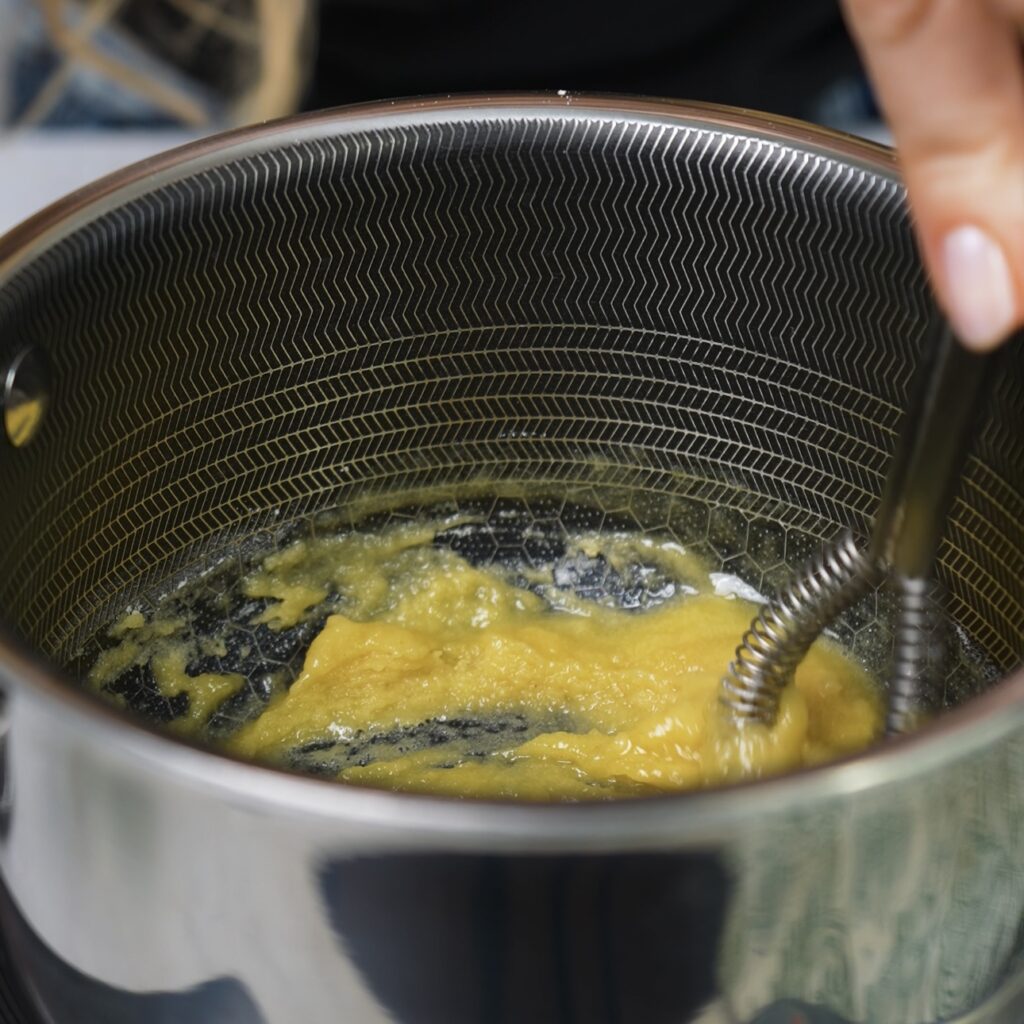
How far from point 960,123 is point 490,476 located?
43cm

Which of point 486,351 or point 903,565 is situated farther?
point 486,351

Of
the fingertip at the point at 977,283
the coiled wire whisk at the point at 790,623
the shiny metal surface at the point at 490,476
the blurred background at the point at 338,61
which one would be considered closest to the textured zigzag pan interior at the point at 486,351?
the shiny metal surface at the point at 490,476

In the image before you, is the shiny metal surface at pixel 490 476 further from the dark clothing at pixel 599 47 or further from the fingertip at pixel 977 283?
the dark clothing at pixel 599 47

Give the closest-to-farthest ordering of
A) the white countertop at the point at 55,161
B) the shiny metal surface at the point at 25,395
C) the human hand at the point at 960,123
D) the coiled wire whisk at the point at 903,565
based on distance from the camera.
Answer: the human hand at the point at 960,123 < the coiled wire whisk at the point at 903,565 < the shiny metal surface at the point at 25,395 < the white countertop at the point at 55,161

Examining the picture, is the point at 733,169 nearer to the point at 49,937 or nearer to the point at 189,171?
the point at 189,171

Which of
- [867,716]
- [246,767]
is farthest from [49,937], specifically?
[867,716]

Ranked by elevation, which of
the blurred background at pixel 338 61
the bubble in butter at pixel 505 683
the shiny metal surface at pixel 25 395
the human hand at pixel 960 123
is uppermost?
the blurred background at pixel 338 61

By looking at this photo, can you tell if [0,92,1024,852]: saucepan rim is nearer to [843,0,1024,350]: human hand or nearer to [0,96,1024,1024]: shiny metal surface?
[0,96,1024,1024]: shiny metal surface

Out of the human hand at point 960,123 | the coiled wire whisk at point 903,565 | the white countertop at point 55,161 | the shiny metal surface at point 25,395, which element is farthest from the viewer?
the white countertop at point 55,161

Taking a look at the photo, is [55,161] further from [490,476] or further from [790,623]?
[790,623]

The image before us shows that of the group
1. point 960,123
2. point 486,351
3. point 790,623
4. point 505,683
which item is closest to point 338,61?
point 486,351

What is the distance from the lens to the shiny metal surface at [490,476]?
13.2 inches

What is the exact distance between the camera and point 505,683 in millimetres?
668

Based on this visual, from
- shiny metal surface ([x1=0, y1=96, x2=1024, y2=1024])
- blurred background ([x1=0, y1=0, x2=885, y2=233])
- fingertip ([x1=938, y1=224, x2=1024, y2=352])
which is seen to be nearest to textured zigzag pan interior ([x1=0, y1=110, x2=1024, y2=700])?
shiny metal surface ([x1=0, y1=96, x2=1024, y2=1024])
